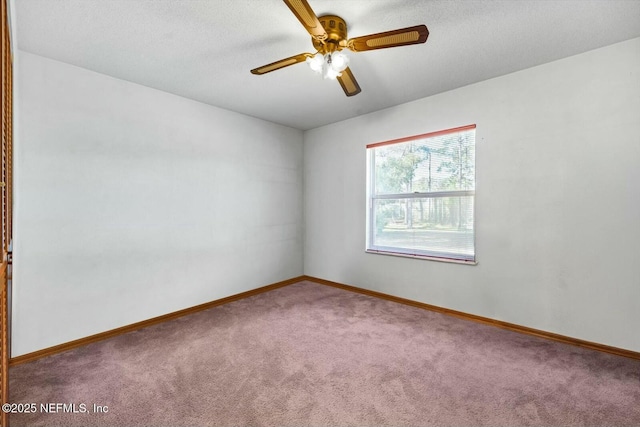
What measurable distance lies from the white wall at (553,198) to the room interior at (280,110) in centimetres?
1

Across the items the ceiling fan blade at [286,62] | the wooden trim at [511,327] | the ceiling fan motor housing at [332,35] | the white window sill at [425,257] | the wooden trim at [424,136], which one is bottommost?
the wooden trim at [511,327]

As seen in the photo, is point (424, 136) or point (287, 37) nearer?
point (287, 37)

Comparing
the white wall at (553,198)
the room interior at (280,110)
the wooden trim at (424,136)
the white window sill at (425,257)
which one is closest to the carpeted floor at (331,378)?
the white wall at (553,198)

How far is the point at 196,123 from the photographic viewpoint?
345 cm

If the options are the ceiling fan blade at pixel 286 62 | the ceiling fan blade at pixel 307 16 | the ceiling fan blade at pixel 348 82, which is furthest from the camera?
the ceiling fan blade at pixel 348 82

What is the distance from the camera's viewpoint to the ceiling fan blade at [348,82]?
2186 millimetres

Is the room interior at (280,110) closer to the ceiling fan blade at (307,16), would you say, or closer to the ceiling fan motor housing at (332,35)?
the ceiling fan motor housing at (332,35)

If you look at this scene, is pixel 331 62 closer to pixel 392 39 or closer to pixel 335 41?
pixel 335 41

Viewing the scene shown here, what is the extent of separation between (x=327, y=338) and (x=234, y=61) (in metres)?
2.62

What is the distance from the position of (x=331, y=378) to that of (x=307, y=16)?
7.54 ft

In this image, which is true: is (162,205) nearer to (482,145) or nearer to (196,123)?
(196,123)

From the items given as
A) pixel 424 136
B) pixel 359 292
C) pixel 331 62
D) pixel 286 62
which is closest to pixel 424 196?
pixel 424 136

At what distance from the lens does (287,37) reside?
7.21 feet

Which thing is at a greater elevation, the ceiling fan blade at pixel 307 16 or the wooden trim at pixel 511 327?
the ceiling fan blade at pixel 307 16
